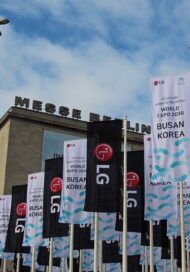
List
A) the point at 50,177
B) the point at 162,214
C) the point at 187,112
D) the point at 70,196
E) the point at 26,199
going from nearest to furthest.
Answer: the point at 187,112 < the point at 162,214 < the point at 70,196 < the point at 50,177 < the point at 26,199

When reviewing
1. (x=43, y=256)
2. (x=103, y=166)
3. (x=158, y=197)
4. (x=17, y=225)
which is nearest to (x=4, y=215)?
(x=17, y=225)

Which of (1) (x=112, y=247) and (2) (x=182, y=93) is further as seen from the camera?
(1) (x=112, y=247)

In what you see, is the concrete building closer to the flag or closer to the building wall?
the building wall

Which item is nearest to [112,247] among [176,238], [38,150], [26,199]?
[176,238]

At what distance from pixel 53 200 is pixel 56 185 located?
0.88 metres

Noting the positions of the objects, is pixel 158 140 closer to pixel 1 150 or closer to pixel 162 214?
pixel 162 214

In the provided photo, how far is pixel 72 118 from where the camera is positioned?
78.5 meters

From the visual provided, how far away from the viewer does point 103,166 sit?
25.1m

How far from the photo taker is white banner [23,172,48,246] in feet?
112

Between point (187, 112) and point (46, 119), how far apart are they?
2149 inches

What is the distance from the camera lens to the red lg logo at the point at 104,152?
25.2 meters

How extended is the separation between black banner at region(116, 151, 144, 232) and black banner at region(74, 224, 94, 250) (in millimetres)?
5652

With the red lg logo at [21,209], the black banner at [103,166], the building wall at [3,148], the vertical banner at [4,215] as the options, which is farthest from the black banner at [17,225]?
the building wall at [3,148]

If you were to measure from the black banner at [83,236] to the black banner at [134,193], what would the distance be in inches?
223
